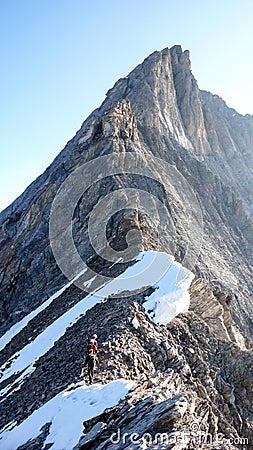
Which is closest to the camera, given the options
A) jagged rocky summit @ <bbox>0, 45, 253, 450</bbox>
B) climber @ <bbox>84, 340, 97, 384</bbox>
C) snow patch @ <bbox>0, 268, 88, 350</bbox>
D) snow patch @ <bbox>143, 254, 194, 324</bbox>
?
jagged rocky summit @ <bbox>0, 45, 253, 450</bbox>

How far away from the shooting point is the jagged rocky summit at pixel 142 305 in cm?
1287

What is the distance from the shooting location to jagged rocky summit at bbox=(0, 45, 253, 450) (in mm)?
12867

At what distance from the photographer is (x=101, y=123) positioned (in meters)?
43.3

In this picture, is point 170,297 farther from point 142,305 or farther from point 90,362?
point 90,362

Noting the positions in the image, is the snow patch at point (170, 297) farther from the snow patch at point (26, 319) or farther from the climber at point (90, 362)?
the snow patch at point (26, 319)

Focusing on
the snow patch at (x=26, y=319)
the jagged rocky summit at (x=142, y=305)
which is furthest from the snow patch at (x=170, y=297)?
the snow patch at (x=26, y=319)

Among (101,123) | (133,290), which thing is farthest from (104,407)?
(101,123)

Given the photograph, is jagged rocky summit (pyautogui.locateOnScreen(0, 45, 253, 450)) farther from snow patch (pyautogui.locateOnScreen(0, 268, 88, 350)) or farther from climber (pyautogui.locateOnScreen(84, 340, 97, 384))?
climber (pyautogui.locateOnScreen(84, 340, 97, 384))

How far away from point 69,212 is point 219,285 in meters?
15.4

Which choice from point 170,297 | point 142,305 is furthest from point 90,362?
point 170,297

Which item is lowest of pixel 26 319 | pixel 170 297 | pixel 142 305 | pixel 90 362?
pixel 170 297

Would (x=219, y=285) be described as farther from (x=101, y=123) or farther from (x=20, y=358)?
(x=20, y=358)

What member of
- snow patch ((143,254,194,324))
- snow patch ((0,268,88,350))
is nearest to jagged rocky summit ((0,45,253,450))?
snow patch ((0,268,88,350))

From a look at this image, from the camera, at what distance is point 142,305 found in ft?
64.4
